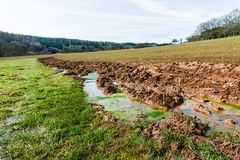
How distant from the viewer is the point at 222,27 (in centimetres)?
8869

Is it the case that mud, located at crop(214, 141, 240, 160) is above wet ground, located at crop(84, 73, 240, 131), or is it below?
above

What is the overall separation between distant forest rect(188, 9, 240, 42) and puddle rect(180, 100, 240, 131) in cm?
7826

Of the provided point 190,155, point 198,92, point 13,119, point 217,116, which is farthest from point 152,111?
point 13,119

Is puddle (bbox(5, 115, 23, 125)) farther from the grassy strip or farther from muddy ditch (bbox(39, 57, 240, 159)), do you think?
muddy ditch (bbox(39, 57, 240, 159))

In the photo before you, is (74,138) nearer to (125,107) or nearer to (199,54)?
(125,107)

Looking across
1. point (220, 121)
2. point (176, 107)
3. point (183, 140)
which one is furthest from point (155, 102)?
point (183, 140)

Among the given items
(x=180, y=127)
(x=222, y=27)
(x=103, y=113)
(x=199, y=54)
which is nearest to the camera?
(x=180, y=127)

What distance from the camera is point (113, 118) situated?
Answer: 8219mm

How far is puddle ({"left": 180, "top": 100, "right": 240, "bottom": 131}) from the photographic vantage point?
7.02m

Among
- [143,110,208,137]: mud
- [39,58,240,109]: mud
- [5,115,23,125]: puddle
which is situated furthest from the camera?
[39,58,240,109]: mud

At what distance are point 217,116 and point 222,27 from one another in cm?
8915

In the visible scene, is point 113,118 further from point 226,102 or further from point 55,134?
point 226,102

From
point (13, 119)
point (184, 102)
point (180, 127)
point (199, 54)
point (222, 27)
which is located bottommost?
point (13, 119)

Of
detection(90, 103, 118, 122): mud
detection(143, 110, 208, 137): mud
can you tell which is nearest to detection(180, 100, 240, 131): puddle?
detection(143, 110, 208, 137): mud
